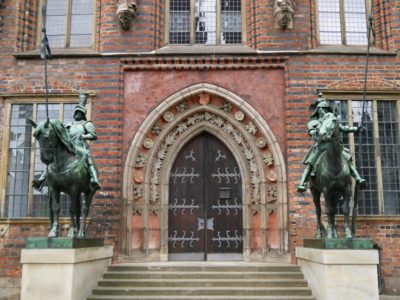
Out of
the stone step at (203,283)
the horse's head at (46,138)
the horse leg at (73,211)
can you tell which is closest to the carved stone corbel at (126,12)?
the horse's head at (46,138)

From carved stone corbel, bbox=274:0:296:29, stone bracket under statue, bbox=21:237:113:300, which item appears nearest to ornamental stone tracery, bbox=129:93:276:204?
carved stone corbel, bbox=274:0:296:29

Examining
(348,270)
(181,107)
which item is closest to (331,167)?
(348,270)

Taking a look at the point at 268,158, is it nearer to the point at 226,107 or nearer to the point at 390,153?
the point at 226,107

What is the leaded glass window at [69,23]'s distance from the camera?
36.2 ft

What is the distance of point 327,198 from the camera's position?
7824 mm

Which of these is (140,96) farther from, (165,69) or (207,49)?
(207,49)

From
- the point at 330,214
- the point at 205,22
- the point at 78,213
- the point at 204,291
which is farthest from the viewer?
the point at 205,22

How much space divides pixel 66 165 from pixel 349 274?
15.4ft

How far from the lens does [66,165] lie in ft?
25.6

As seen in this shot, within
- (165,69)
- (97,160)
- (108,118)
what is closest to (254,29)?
(165,69)

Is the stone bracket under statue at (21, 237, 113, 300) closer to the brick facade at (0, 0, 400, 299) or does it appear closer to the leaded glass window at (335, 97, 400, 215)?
the brick facade at (0, 0, 400, 299)

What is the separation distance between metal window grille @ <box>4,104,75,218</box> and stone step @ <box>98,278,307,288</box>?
236 centimetres

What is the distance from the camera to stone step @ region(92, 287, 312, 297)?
8.11 meters

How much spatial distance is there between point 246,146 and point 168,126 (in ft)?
5.70
